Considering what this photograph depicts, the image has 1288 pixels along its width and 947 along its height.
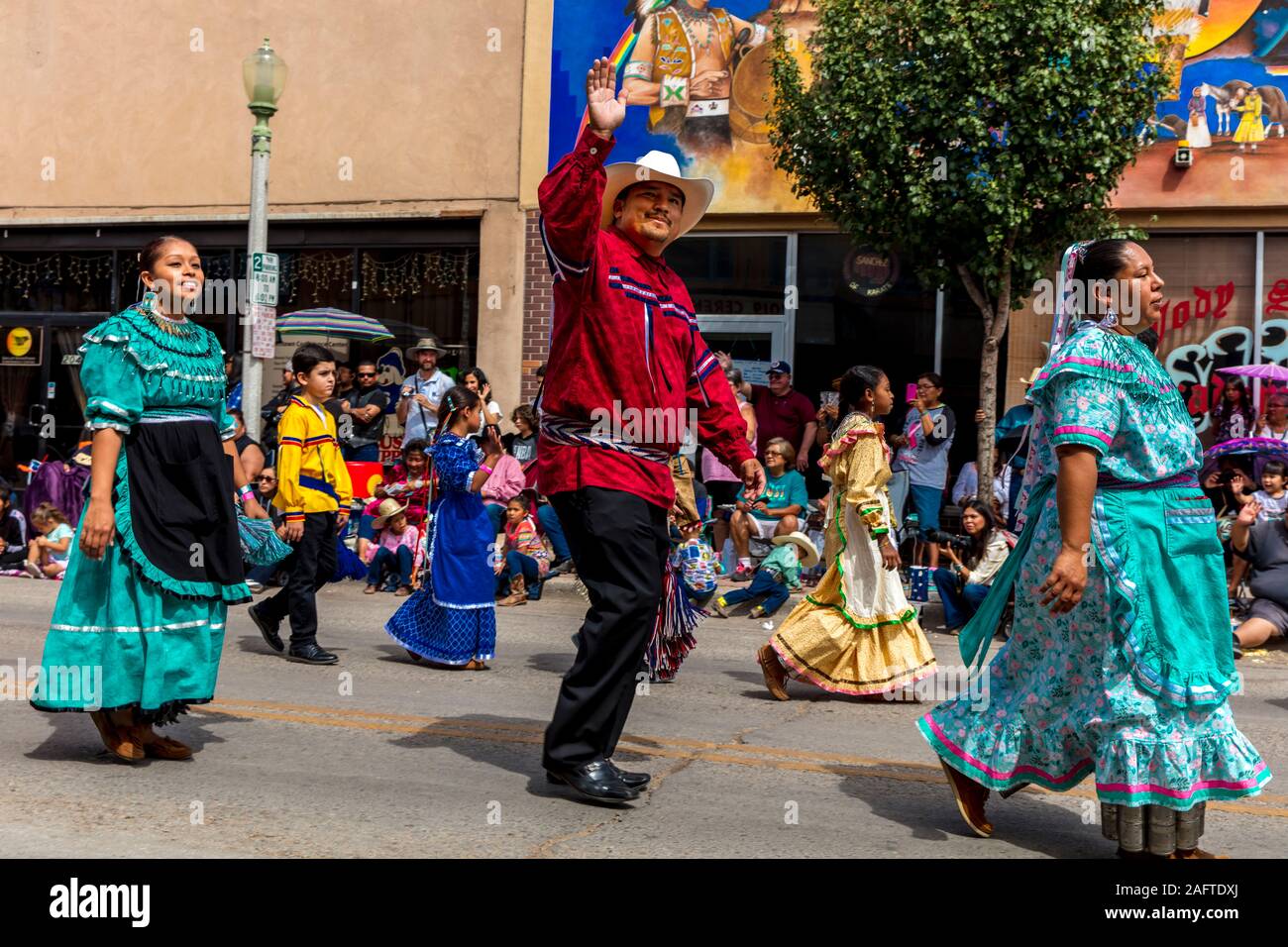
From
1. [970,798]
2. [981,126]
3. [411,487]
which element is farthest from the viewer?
[411,487]

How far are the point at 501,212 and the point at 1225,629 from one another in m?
15.0

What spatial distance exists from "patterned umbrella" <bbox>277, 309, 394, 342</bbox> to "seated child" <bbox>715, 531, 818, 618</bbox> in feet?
24.6

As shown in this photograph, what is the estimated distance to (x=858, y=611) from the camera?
830 centimetres

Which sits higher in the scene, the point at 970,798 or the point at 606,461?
the point at 606,461

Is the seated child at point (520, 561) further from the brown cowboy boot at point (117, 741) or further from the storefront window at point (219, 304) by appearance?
the brown cowboy boot at point (117, 741)

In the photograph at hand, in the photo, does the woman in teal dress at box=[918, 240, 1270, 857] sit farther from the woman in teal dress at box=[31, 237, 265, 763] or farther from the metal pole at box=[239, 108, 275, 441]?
the metal pole at box=[239, 108, 275, 441]

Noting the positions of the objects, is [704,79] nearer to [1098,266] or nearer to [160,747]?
[160,747]

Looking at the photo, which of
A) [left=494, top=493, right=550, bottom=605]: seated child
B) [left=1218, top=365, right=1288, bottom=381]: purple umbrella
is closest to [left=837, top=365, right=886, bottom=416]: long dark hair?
[left=494, top=493, right=550, bottom=605]: seated child

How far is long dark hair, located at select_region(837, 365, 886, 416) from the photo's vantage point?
8.42 m

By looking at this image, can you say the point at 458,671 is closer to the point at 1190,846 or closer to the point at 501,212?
the point at 1190,846

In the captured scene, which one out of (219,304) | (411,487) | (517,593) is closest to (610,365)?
(517,593)

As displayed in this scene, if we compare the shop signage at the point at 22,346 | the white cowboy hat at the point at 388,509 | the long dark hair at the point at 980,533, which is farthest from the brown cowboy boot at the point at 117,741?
the shop signage at the point at 22,346

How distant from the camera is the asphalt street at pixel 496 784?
4980 mm

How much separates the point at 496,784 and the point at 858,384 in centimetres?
362
